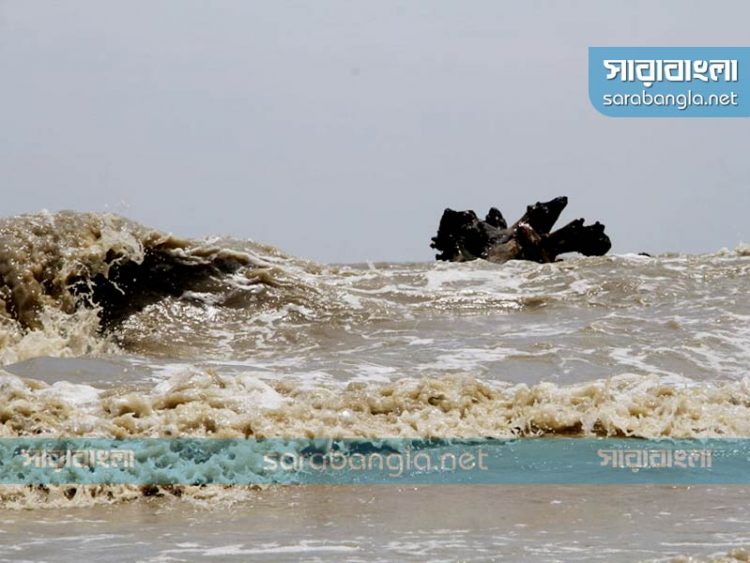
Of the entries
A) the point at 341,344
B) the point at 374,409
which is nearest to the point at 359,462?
the point at 374,409

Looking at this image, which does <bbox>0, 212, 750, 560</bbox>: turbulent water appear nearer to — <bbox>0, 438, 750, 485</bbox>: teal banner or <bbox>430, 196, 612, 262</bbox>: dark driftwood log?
<bbox>0, 438, 750, 485</bbox>: teal banner

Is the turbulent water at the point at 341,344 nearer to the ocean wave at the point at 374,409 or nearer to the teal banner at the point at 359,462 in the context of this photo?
the ocean wave at the point at 374,409

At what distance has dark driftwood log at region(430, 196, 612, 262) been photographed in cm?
1681

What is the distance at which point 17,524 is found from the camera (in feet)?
17.0

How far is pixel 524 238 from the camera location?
16812mm

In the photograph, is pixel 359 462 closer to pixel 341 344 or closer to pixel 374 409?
pixel 374 409

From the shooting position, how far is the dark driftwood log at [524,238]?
16812mm

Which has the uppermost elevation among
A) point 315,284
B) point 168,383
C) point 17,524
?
point 315,284

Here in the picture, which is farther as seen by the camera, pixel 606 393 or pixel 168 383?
pixel 606 393

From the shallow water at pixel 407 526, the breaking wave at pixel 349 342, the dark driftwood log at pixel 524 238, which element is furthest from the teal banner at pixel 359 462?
the dark driftwood log at pixel 524 238

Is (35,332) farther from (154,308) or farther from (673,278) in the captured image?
(673,278)

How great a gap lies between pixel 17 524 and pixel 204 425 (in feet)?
6.03

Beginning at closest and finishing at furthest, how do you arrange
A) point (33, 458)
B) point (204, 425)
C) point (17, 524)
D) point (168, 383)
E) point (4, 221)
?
point (17, 524) < point (33, 458) < point (204, 425) < point (168, 383) < point (4, 221)

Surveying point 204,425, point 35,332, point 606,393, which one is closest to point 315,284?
point 35,332
